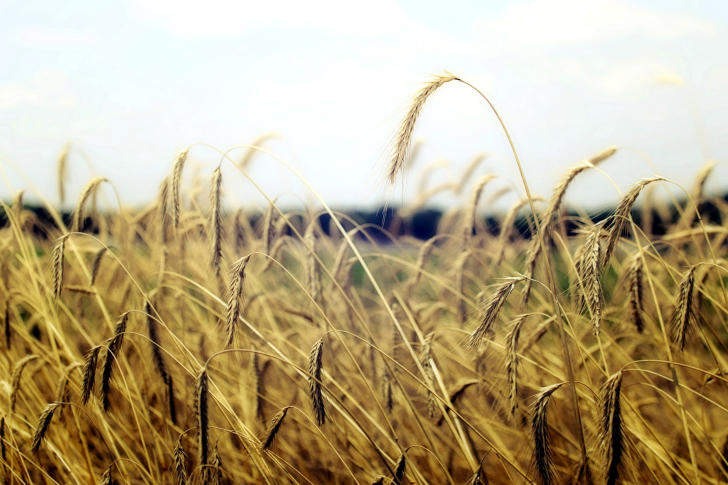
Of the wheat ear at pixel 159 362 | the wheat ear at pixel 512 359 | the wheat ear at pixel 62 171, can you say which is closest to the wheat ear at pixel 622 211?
the wheat ear at pixel 512 359

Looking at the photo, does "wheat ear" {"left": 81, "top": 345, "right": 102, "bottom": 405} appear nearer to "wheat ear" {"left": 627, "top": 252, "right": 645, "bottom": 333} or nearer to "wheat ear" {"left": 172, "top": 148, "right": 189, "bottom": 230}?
"wheat ear" {"left": 172, "top": 148, "right": 189, "bottom": 230}

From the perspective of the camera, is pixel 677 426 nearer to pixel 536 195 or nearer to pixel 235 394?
pixel 536 195

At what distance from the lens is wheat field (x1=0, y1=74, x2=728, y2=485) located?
4.21 ft

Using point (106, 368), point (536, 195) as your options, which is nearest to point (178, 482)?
point (106, 368)

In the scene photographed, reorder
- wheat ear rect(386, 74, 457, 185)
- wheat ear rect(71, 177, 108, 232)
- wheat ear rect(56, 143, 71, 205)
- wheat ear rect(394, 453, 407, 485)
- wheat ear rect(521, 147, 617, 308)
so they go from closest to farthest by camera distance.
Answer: wheat ear rect(394, 453, 407, 485)
wheat ear rect(386, 74, 457, 185)
wheat ear rect(521, 147, 617, 308)
wheat ear rect(71, 177, 108, 232)
wheat ear rect(56, 143, 71, 205)

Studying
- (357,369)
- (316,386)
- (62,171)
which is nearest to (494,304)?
(316,386)

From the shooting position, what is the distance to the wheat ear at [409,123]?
1.32 metres

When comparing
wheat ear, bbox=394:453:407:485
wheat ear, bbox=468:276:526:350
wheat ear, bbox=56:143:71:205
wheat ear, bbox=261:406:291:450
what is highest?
wheat ear, bbox=56:143:71:205

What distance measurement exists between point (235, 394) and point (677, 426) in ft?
7.06

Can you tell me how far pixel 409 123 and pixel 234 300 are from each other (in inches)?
29.0

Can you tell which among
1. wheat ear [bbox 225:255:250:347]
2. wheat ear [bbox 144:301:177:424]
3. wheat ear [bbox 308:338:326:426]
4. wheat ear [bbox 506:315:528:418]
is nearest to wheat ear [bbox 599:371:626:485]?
wheat ear [bbox 506:315:528:418]

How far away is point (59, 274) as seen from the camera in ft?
5.01

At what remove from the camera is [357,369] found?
1.74 metres

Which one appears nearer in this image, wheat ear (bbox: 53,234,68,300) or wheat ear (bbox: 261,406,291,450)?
wheat ear (bbox: 261,406,291,450)
